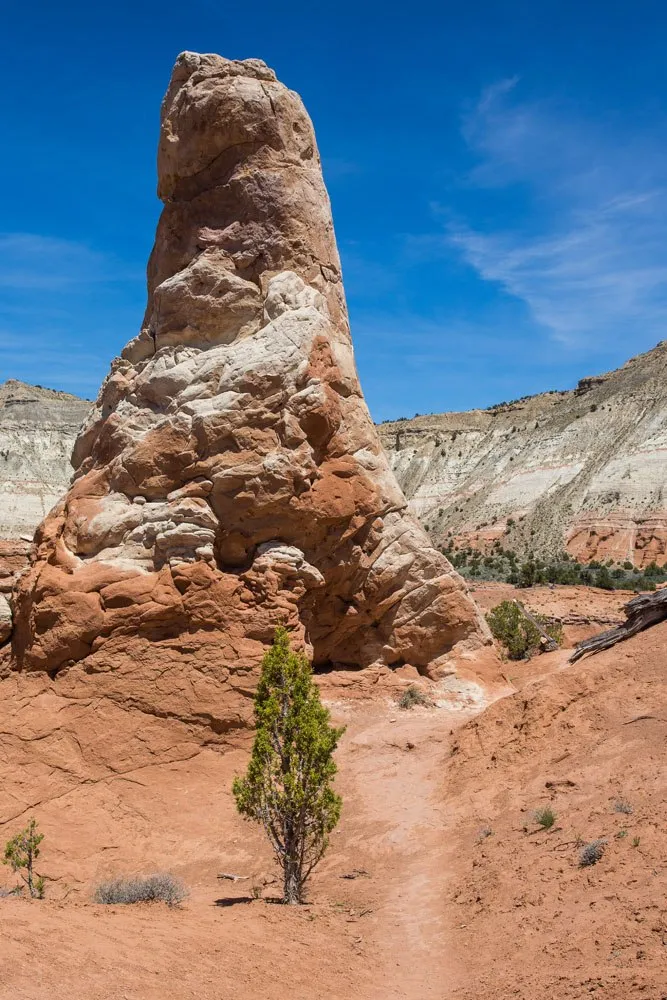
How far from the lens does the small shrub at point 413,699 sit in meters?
13.9

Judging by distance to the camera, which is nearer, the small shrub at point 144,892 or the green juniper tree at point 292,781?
the small shrub at point 144,892

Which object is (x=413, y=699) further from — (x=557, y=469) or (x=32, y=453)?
(x=32, y=453)

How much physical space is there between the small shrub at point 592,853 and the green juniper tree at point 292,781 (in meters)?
2.47

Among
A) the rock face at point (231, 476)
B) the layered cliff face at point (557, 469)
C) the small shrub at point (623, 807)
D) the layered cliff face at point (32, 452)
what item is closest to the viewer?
the small shrub at point (623, 807)

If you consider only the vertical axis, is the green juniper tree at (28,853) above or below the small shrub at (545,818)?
below

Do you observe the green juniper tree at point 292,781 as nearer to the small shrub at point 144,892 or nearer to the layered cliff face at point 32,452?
the small shrub at point 144,892

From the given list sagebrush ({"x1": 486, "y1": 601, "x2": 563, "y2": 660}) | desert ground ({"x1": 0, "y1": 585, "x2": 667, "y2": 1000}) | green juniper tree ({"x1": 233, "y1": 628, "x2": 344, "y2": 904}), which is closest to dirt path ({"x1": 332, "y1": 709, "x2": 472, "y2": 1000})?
desert ground ({"x1": 0, "y1": 585, "x2": 667, "y2": 1000})

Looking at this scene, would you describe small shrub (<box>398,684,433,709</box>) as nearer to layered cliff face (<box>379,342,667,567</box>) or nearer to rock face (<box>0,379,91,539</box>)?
layered cliff face (<box>379,342,667,567</box>)

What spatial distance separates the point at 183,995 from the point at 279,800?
3005mm

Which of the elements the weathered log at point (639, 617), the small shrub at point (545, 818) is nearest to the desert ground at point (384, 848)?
the small shrub at point (545, 818)

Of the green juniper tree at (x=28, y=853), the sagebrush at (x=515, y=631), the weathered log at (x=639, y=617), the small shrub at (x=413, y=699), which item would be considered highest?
the weathered log at (x=639, y=617)

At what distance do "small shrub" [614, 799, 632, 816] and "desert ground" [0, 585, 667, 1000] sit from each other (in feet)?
0.10

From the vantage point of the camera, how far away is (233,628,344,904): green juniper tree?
8398 millimetres

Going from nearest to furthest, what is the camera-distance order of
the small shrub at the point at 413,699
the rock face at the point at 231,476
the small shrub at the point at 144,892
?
the small shrub at the point at 144,892 → the rock face at the point at 231,476 → the small shrub at the point at 413,699
